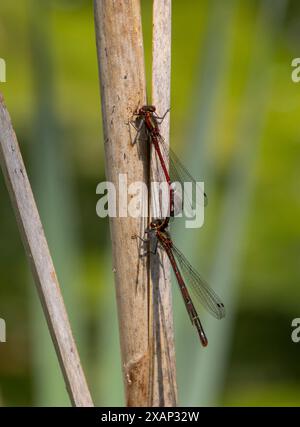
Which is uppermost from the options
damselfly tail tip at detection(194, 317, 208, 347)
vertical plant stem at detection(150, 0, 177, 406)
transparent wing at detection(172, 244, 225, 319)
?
vertical plant stem at detection(150, 0, 177, 406)

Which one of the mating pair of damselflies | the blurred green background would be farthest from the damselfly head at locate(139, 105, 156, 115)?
the blurred green background

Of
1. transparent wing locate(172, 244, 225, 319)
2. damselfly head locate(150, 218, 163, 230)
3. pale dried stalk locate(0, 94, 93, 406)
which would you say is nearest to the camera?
pale dried stalk locate(0, 94, 93, 406)

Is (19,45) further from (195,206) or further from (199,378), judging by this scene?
(199,378)

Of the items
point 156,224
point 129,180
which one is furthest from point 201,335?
point 129,180

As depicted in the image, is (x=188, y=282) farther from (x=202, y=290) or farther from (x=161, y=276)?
(x=161, y=276)

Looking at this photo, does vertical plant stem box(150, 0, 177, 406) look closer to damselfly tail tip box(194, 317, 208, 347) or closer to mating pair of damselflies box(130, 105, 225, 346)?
mating pair of damselflies box(130, 105, 225, 346)

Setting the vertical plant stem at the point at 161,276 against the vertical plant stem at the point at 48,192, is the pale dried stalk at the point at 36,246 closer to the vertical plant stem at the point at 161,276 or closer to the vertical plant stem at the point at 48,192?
the vertical plant stem at the point at 161,276

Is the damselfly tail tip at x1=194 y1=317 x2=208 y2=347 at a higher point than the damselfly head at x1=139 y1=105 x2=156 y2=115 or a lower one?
lower
